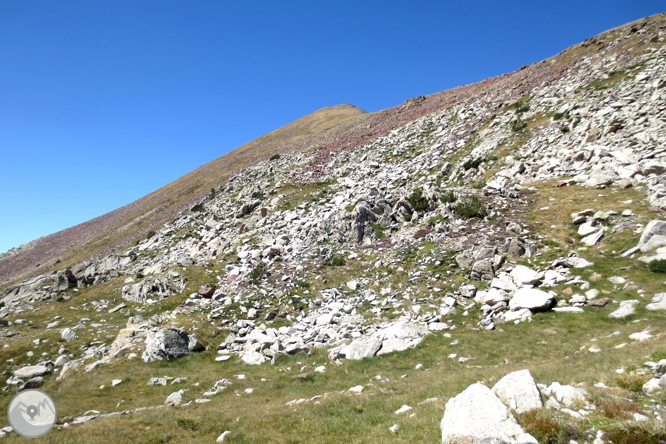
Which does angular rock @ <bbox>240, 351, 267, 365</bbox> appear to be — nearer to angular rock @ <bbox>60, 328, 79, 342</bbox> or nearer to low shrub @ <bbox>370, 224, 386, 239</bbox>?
low shrub @ <bbox>370, 224, 386, 239</bbox>

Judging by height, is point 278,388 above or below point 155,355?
below

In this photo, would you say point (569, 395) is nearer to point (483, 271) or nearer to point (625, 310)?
point (625, 310)

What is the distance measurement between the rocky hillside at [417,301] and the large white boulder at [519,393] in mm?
43

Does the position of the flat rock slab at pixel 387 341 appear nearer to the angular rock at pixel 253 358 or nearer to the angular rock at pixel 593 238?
the angular rock at pixel 253 358

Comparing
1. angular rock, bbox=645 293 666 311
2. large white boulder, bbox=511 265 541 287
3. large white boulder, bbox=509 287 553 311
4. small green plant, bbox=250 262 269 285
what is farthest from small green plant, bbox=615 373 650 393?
small green plant, bbox=250 262 269 285

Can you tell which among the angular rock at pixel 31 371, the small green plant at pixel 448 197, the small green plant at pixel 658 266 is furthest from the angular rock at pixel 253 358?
the small green plant at pixel 658 266

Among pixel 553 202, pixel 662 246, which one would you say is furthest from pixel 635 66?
pixel 662 246

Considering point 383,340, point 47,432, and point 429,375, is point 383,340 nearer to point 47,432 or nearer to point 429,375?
point 429,375

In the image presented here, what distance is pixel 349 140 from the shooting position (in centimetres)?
5975

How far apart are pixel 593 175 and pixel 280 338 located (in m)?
28.1

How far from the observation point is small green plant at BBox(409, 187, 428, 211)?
29938 mm

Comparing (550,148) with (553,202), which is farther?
(550,148)

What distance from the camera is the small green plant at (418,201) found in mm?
29938

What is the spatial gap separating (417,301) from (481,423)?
14558mm
